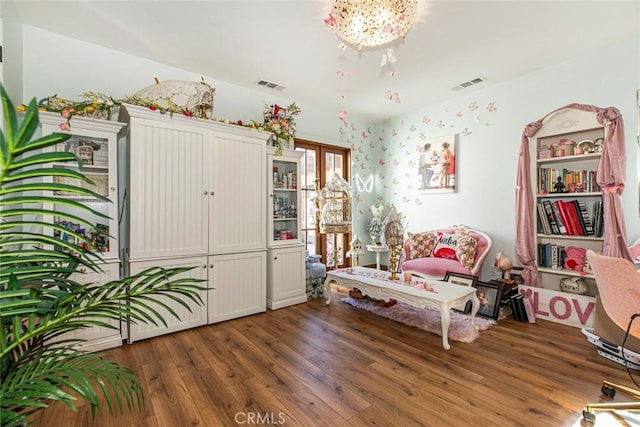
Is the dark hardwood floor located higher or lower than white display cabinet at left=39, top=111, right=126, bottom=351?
lower

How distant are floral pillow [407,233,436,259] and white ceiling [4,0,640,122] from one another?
207cm

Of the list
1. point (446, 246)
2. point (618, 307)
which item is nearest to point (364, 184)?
point (446, 246)

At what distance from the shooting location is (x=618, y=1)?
2.28 meters

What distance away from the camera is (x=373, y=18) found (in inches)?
80.1

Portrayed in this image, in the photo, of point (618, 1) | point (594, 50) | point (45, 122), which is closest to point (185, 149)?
point (45, 122)

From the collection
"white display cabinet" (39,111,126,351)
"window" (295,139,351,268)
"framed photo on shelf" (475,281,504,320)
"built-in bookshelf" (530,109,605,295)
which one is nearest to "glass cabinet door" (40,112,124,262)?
"white display cabinet" (39,111,126,351)

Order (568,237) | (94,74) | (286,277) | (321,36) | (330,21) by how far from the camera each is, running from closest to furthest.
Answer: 1. (330,21)
2. (321,36)
3. (94,74)
4. (568,237)
5. (286,277)

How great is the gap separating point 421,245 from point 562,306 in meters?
1.65

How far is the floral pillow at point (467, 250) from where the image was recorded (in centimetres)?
358

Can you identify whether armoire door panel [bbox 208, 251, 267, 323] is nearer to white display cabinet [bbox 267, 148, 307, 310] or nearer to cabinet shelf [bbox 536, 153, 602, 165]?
white display cabinet [bbox 267, 148, 307, 310]

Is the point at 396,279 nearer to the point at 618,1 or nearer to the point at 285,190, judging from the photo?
the point at 285,190

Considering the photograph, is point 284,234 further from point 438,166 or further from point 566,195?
point 566,195

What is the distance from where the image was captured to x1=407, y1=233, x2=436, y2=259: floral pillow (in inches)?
162

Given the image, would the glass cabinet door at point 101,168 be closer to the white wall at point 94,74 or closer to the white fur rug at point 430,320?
the white wall at point 94,74
